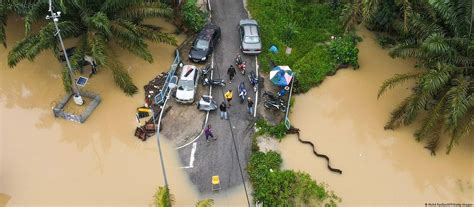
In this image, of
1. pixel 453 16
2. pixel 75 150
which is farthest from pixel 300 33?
pixel 75 150

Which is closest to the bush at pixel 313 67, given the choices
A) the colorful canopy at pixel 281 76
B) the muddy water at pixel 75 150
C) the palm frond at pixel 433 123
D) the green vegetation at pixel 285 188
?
the colorful canopy at pixel 281 76

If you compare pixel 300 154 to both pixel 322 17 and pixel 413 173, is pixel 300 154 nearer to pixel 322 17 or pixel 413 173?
pixel 413 173

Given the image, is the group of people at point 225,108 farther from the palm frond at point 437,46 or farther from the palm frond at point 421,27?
the palm frond at point 421,27

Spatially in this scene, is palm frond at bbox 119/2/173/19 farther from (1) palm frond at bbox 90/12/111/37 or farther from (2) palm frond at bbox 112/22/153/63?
(1) palm frond at bbox 90/12/111/37

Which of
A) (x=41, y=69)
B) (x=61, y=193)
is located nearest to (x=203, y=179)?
(x=61, y=193)

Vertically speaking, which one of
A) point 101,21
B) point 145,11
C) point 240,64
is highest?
point 101,21

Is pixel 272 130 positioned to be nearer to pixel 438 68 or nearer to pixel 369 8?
pixel 438 68
